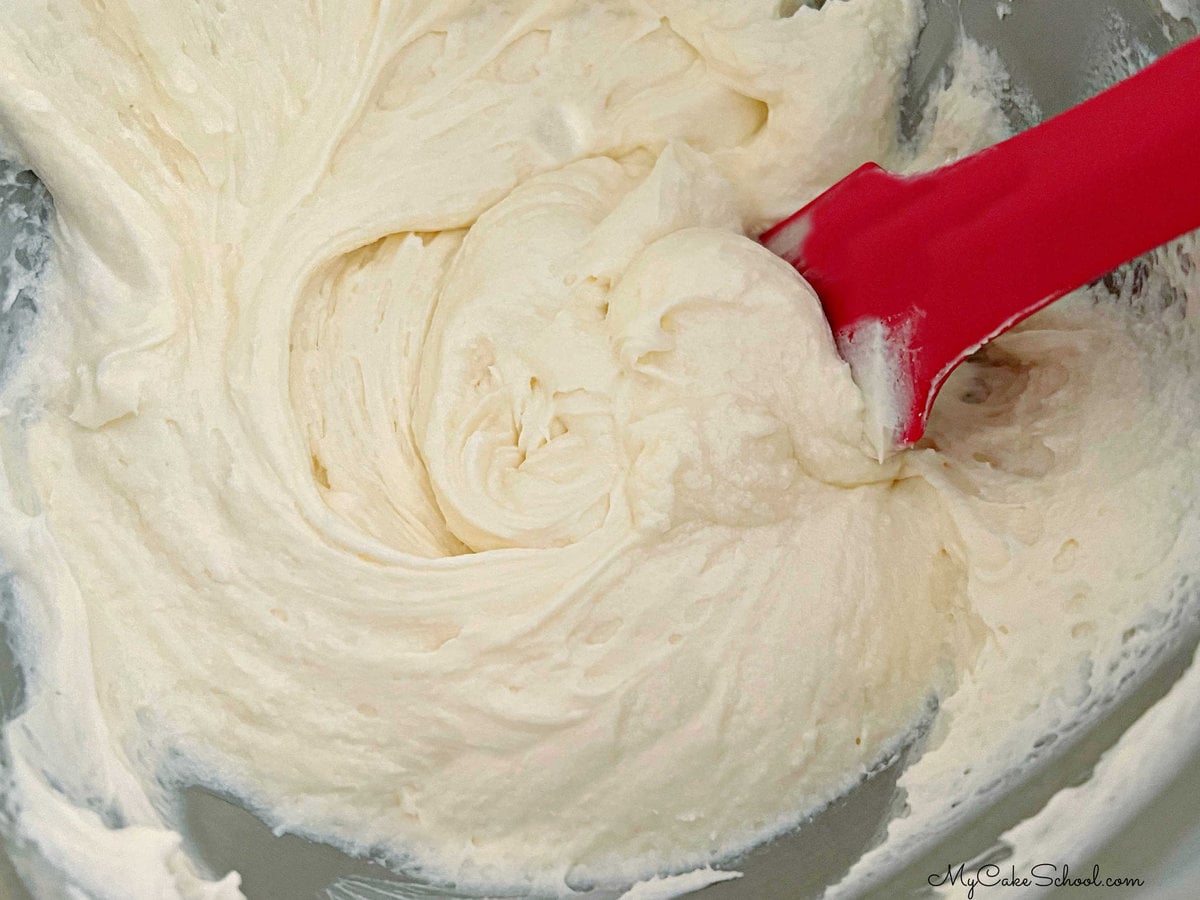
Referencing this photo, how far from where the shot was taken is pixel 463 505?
155 centimetres

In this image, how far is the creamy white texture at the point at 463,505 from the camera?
1.48m

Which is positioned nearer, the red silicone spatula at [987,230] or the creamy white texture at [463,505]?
the red silicone spatula at [987,230]

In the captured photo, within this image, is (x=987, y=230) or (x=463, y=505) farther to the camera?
(x=463, y=505)

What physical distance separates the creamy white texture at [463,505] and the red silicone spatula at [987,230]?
0.09 metres

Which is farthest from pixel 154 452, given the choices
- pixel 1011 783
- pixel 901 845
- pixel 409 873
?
pixel 1011 783

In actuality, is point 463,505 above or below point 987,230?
below

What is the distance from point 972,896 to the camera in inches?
49.6

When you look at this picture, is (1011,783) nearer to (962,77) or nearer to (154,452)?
(962,77)

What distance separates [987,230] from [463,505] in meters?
0.87

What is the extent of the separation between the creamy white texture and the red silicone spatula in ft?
0.31

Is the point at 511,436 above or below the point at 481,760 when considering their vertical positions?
above

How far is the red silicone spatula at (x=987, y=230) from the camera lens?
44.8 inches

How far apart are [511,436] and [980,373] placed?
2.79 feet

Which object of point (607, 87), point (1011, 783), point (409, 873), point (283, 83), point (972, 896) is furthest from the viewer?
point (607, 87)
